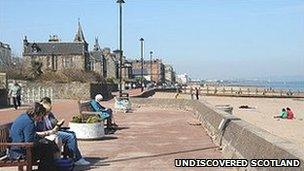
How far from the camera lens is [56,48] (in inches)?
3605

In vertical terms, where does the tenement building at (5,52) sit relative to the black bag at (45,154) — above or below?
above

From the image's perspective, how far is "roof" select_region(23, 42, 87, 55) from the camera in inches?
3533

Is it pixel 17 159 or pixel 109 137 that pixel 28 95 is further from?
pixel 17 159

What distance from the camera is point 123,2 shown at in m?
31.1

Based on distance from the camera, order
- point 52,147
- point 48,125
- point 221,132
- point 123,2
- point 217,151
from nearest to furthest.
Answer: point 52,147 < point 48,125 < point 217,151 < point 221,132 < point 123,2

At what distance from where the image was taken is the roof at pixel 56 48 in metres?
89.8

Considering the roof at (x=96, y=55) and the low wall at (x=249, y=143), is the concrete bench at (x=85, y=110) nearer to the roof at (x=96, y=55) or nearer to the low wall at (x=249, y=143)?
the low wall at (x=249, y=143)

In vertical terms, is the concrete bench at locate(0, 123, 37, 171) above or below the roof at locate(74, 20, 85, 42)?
below

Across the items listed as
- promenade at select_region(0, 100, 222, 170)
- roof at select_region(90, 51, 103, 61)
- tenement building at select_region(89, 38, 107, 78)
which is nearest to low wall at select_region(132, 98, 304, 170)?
promenade at select_region(0, 100, 222, 170)

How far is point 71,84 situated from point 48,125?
3240cm

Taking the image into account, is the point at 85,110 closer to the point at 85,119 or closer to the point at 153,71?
the point at 85,119

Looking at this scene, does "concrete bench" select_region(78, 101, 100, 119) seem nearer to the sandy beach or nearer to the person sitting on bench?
the person sitting on bench

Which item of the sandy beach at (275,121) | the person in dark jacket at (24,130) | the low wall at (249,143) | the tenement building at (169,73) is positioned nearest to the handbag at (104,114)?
the low wall at (249,143)

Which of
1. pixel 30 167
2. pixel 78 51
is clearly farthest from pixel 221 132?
pixel 78 51
